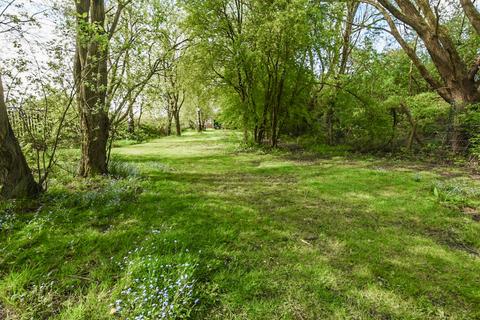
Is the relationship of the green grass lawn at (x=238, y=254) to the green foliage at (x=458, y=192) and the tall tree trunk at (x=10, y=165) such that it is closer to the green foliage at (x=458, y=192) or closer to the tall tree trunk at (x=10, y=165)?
the green foliage at (x=458, y=192)

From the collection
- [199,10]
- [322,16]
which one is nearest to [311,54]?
[322,16]

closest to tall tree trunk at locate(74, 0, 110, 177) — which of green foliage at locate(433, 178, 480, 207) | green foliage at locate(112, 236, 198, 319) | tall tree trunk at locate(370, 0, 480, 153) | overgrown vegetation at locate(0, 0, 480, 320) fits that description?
overgrown vegetation at locate(0, 0, 480, 320)

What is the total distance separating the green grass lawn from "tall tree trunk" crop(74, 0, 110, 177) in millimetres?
684

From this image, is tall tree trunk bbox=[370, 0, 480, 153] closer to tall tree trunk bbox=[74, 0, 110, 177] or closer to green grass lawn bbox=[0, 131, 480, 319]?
green grass lawn bbox=[0, 131, 480, 319]

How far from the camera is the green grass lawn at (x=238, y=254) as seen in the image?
216cm

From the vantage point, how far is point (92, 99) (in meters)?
5.62

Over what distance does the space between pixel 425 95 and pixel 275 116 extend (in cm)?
586

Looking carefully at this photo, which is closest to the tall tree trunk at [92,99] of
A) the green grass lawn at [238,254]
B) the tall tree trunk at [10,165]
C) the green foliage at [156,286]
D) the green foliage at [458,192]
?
the green grass lawn at [238,254]

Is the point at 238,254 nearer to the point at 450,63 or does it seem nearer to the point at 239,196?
the point at 239,196

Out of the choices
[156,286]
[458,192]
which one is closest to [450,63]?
[458,192]

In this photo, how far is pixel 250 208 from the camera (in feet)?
14.7

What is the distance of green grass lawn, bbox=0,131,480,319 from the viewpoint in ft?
7.09

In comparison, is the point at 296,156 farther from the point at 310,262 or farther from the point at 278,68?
the point at 310,262

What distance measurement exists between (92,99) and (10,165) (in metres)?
2.21
